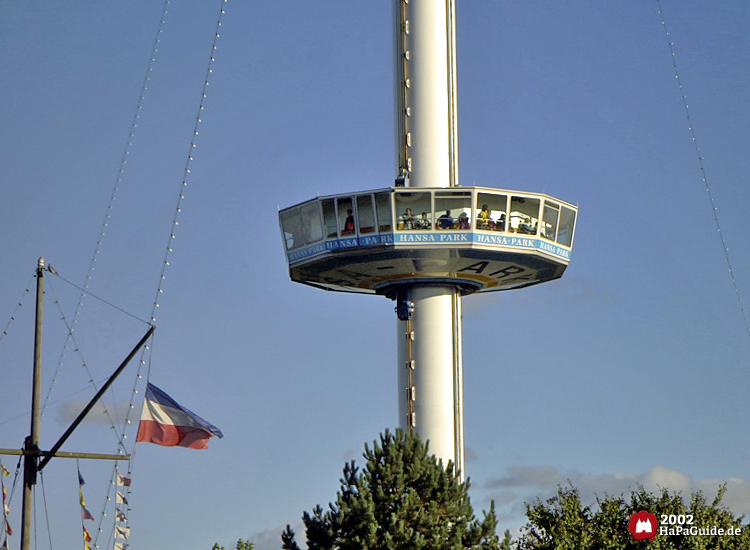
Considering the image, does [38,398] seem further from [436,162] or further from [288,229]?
[436,162]

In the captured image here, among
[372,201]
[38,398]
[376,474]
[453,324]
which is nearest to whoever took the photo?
[38,398]

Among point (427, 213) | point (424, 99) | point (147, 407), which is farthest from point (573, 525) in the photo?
point (147, 407)

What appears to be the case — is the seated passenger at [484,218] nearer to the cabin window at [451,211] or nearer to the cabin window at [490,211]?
the cabin window at [490,211]

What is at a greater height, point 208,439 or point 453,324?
point 453,324

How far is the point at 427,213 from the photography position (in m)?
70.3

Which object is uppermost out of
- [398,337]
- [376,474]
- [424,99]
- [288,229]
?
[424,99]

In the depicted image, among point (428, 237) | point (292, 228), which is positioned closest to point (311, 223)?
point (292, 228)

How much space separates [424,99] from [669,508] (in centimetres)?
2511

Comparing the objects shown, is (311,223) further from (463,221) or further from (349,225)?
(463,221)

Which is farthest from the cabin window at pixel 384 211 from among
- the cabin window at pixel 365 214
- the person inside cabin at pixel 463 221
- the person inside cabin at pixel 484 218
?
the person inside cabin at pixel 484 218

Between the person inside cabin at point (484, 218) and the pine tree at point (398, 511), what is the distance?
16114 mm

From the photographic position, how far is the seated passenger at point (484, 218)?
2766 inches

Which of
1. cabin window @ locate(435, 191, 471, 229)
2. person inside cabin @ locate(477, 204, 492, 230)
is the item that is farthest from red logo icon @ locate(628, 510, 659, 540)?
cabin window @ locate(435, 191, 471, 229)

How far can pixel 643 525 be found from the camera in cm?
7494
